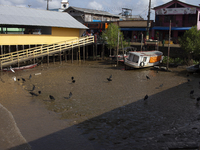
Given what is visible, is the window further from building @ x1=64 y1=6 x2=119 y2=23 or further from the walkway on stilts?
the walkway on stilts

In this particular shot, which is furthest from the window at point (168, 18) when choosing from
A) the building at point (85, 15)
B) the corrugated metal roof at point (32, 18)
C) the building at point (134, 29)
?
the corrugated metal roof at point (32, 18)

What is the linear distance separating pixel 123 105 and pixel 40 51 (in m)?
17.6

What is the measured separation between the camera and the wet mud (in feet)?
31.5

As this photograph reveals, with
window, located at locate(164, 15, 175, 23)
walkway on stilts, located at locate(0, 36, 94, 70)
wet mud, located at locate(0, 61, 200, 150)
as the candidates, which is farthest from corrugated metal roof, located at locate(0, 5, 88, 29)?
window, located at locate(164, 15, 175, 23)

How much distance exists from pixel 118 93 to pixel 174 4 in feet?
89.3

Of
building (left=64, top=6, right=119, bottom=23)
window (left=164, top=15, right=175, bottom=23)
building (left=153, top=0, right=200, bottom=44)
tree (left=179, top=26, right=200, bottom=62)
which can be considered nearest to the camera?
tree (left=179, top=26, right=200, bottom=62)

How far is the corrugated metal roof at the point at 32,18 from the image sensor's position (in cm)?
2750

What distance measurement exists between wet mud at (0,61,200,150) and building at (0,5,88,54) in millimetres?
5326

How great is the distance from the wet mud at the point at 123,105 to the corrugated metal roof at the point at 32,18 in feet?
23.0

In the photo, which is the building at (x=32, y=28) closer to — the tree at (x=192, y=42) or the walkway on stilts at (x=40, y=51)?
the walkway on stilts at (x=40, y=51)

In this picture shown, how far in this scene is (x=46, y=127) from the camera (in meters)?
10.9

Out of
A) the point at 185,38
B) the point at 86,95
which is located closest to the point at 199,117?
the point at 86,95

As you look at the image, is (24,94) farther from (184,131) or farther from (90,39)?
(90,39)

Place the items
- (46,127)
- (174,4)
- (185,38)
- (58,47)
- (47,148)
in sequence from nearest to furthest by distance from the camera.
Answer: (47,148), (46,127), (185,38), (58,47), (174,4)
